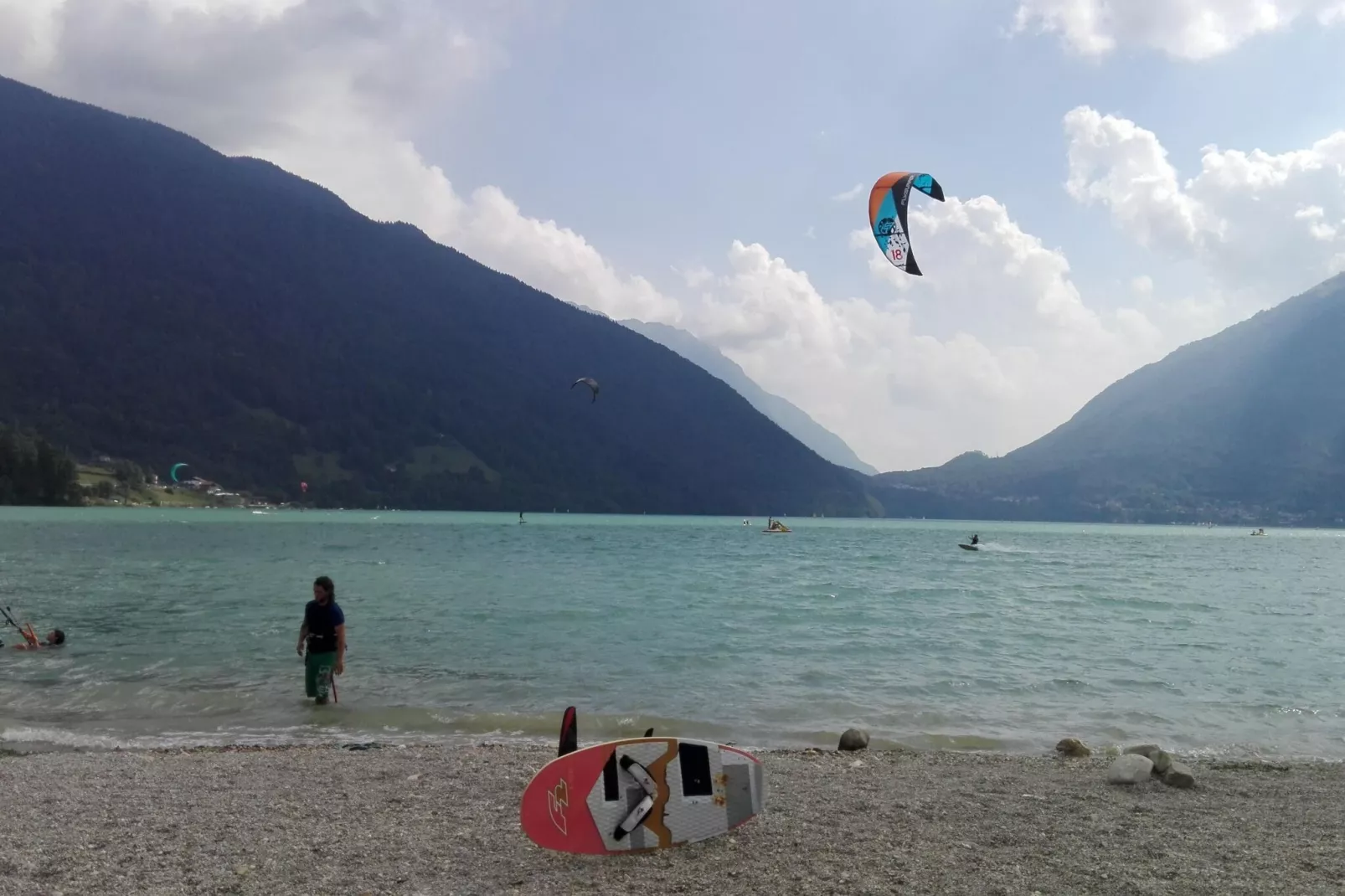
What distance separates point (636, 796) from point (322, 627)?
316 inches

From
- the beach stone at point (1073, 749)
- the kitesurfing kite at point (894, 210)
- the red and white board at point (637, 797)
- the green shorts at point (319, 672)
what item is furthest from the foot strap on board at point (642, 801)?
the kitesurfing kite at point (894, 210)

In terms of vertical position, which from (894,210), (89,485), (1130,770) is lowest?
(1130,770)

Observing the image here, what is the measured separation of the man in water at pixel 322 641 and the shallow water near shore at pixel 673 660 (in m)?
0.36

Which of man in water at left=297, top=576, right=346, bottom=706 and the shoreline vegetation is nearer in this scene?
man in water at left=297, top=576, right=346, bottom=706

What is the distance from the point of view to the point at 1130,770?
953 centimetres

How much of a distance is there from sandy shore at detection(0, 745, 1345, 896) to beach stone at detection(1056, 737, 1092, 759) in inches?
68.5

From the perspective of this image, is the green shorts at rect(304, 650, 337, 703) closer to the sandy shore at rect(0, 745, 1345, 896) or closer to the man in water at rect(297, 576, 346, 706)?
the man in water at rect(297, 576, 346, 706)

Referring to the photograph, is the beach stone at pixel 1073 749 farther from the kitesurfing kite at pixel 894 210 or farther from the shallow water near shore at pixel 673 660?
the kitesurfing kite at pixel 894 210

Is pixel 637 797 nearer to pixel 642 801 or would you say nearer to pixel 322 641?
pixel 642 801

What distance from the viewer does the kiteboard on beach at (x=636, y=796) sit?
6.96 metres

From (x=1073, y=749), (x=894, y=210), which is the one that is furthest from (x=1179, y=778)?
(x=894, y=210)

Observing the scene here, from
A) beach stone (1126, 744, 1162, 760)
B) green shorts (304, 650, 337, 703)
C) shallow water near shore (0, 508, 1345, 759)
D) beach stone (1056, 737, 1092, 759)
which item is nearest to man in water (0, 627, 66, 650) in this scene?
shallow water near shore (0, 508, 1345, 759)

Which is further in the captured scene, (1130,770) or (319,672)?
(319,672)

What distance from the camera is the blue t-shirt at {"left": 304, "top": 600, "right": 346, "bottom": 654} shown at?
44.0 ft
